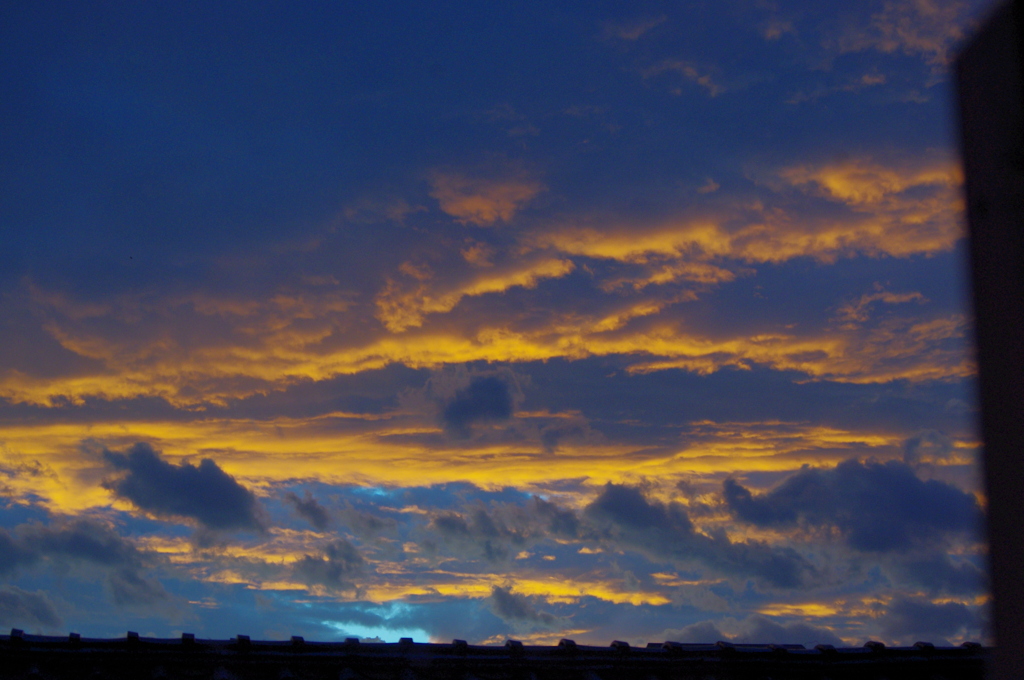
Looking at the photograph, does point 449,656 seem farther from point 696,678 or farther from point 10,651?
point 10,651

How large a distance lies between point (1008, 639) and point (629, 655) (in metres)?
12.3

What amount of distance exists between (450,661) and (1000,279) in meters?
11.9

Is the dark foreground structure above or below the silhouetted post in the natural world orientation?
below

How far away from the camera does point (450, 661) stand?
12234 mm

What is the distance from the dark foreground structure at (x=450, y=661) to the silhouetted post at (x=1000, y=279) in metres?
10.5

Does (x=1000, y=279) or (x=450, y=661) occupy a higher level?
(x=1000, y=279)

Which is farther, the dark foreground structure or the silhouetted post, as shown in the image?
the dark foreground structure

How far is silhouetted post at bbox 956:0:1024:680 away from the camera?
5.60 ft

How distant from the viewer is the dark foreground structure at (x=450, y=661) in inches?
436

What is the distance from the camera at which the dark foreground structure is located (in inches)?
436

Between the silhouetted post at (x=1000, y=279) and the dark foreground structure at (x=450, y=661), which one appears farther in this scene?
the dark foreground structure at (x=450, y=661)

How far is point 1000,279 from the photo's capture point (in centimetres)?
181

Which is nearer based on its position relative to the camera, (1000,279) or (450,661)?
(1000,279)

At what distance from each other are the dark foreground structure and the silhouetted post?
10.5 meters
